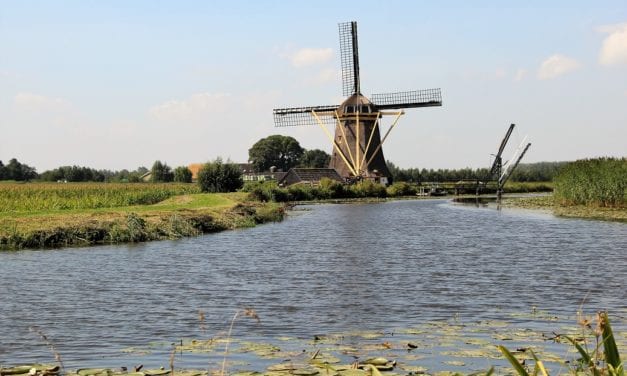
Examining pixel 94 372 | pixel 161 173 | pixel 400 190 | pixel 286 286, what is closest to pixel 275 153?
pixel 161 173

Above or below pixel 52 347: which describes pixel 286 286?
below

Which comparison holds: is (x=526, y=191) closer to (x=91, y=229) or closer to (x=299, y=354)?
(x=91, y=229)

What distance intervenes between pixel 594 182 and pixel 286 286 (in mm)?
31442

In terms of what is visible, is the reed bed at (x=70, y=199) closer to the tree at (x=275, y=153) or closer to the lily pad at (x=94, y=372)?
the lily pad at (x=94, y=372)

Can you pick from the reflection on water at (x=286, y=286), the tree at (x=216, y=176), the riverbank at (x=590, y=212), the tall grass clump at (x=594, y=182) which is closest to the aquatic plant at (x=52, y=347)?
the reflection on water at (x=286, y=286)

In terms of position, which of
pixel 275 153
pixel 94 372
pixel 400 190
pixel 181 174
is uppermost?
pixel 275 153

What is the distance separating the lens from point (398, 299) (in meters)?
13.9

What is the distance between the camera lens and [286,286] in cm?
A: 1577

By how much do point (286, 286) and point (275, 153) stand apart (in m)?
103

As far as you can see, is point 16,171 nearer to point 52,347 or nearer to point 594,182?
point 594,182

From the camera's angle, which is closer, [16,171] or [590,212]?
[590,212]

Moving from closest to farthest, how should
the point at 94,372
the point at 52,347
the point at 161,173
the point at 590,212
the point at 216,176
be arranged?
1. the point at 52,347
2. the point at 94,372
3. the point at 590,212
4. the point at 216,176
5. the point at 161,173

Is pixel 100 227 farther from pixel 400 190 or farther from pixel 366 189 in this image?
pixel 400 190

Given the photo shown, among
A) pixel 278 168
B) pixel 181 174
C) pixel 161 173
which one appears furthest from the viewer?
pixel 278 168
